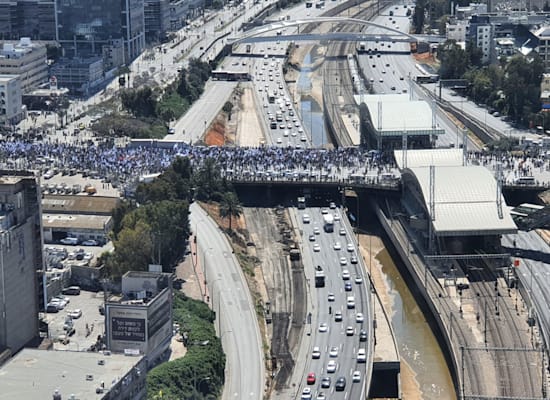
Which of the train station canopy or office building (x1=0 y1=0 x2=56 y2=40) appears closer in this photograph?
the train station canopy

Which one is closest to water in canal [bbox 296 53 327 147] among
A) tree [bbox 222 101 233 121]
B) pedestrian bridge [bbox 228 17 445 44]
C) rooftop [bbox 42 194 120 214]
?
pedestrian bridge [bbox 228 17 445 44]

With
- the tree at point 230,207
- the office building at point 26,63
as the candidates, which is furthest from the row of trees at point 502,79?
the office building at point 26,63

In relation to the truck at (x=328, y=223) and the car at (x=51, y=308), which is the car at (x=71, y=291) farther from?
the truck at (x=328, y=223)

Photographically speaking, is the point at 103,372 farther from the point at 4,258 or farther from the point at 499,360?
the point at 499,360

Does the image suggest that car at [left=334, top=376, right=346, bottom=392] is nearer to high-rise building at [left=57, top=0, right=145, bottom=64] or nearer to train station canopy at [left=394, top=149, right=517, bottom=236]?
train station canopy at [left=394, top=149, right=517, bottom=236]

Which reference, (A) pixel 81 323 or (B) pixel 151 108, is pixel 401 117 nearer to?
(B) pixel 151 108

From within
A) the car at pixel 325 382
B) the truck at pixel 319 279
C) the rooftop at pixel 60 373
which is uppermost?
the rooftop at pixel 60 373

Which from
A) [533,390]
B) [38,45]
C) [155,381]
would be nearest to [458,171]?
[533,390]
